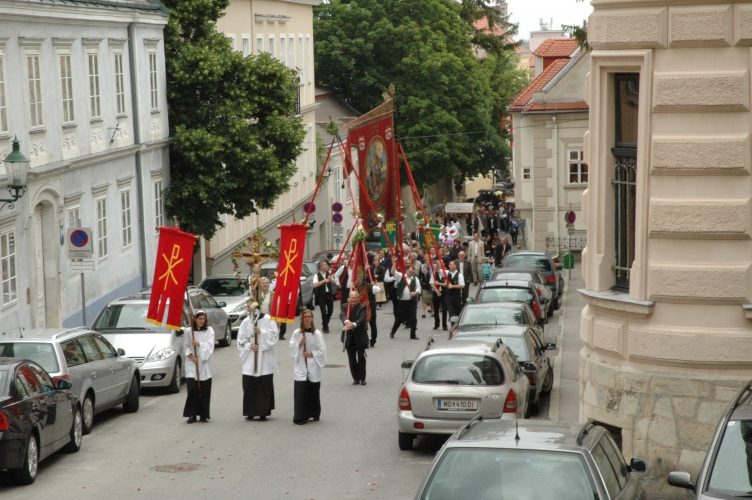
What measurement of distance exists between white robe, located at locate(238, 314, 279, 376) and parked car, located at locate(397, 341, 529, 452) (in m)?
3.08

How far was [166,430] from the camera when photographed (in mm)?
19484

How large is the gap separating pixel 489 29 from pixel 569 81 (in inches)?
981

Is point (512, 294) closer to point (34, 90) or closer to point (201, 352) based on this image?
point (34, 90)

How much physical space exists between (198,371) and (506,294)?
10893mm

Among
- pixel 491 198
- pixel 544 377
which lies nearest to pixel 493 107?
pixel 491 198

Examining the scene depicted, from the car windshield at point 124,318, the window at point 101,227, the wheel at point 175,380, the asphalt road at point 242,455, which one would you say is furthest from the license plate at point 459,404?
the window at point 101,227

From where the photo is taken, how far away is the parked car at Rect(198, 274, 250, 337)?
32219 mm

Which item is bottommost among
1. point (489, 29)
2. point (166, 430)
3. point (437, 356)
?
point (166, 430)

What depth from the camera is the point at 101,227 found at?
108 feet

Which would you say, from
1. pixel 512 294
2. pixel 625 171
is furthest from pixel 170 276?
pixel 512 294

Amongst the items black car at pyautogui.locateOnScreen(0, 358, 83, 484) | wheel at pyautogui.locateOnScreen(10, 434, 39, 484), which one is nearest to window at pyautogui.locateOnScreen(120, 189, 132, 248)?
black car at pyautogui.locateOnScreen(0, 358, 83, 484)

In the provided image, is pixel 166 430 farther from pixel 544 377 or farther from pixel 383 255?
pixel 383 255

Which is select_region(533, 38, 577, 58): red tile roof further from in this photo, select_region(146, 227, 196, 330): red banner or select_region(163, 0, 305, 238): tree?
select_region(146, 227, 196, 330): red banner

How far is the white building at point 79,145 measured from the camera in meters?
27.4
